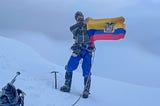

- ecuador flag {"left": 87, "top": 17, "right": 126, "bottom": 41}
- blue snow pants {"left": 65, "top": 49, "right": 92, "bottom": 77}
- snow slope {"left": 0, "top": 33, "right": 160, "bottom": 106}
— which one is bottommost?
snow slope {"left": 0, "top": 33, "right": 160, "bottom": 106}

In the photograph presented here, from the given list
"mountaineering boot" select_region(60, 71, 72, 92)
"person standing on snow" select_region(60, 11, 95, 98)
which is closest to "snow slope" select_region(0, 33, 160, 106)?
"mountaineering boot" select_region(60, 71, 72, 92)

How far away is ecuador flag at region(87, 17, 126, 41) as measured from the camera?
10.1 meters

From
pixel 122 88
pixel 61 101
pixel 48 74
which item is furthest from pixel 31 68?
pixel 122 88

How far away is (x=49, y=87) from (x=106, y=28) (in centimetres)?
197

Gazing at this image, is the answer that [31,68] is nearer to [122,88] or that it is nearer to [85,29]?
[85,29]

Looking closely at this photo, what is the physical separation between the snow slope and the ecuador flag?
150 centimetres

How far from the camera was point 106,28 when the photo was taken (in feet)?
33.6

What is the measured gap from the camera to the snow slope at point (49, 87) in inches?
364

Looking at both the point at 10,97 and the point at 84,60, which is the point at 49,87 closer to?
the point at 84,60

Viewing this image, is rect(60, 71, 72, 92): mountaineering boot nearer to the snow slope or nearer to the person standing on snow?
the person standing on snow

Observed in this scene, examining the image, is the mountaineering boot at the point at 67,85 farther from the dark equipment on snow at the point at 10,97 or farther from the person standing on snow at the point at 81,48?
the dark equipment on snow at the point at 10,97

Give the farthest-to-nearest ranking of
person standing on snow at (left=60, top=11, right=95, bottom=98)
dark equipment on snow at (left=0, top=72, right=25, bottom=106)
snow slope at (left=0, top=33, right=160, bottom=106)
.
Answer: person standing on snow at (left=60, top=11, right=95, bottom=98) < snow slope at (left=0, top=33, right=160, bottom=106) < dark equipment on snow at (left=0, top=72, right=25, bottom=106)

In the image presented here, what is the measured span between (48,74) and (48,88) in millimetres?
1197

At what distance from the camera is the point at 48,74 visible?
1097 cm
